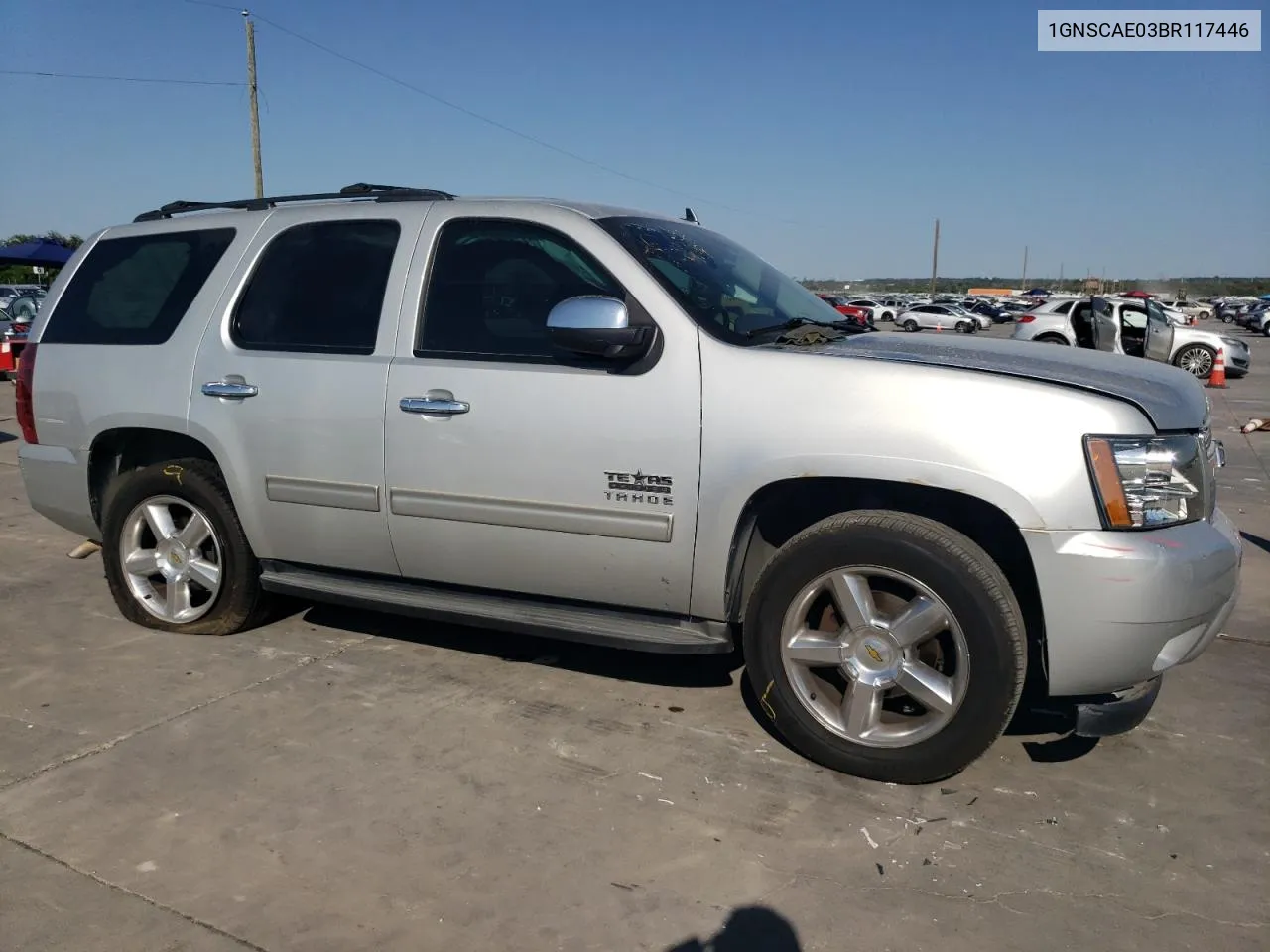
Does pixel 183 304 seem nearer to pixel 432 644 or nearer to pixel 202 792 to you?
pixel 432 644

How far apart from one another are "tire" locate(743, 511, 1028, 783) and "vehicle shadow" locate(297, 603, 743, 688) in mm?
752

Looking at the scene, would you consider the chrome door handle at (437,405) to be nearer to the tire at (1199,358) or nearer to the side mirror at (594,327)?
the side mirror at (594,327)

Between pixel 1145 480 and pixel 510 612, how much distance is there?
6.96 feet

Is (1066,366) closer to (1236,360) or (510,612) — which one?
(510,612)

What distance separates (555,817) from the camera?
3023mm

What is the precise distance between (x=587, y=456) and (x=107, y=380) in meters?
2.37

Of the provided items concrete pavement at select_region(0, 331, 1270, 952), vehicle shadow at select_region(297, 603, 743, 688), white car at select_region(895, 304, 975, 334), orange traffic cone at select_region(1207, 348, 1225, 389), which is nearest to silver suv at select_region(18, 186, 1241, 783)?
concrete pavement at select_region(0, 331, 1270, 952)

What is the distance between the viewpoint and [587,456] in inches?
135

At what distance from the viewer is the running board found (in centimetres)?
346

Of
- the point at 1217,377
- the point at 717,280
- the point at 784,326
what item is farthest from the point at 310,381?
the point at 1217,377

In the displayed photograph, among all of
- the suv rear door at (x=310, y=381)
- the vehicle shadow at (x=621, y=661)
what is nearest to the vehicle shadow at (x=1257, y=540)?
the vehicle shadow at (x=621, y=661)

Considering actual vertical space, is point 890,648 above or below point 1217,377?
above

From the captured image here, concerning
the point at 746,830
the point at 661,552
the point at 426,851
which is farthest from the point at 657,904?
the point at 661,552

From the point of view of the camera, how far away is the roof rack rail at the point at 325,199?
160 inches
